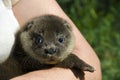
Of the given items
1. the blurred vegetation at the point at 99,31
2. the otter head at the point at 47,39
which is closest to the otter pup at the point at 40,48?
the otter head at the point at 47,39

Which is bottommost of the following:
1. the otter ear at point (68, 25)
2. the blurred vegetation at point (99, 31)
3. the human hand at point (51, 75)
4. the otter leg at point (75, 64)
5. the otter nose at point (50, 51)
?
the blurred vegetation at point (99, 31)


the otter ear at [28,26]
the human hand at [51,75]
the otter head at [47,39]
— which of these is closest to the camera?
the human hand at [51,75]

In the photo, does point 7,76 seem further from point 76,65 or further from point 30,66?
point 76,65

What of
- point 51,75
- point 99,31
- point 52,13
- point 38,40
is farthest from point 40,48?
point 99,31

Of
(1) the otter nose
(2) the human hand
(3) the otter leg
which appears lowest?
(3) the otter leg

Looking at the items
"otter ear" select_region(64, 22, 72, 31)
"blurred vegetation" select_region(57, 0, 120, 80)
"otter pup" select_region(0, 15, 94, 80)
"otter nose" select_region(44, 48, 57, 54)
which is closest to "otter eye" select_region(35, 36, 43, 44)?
"otter pup" select_region(0, 15, 94, 80)

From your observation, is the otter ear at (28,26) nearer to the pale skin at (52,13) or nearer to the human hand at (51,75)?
the pale skin at (52,13)

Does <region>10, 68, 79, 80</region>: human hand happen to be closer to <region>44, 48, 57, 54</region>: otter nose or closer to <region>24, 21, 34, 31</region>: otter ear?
<region>44, 48, 57, 54</region>: otter nose
